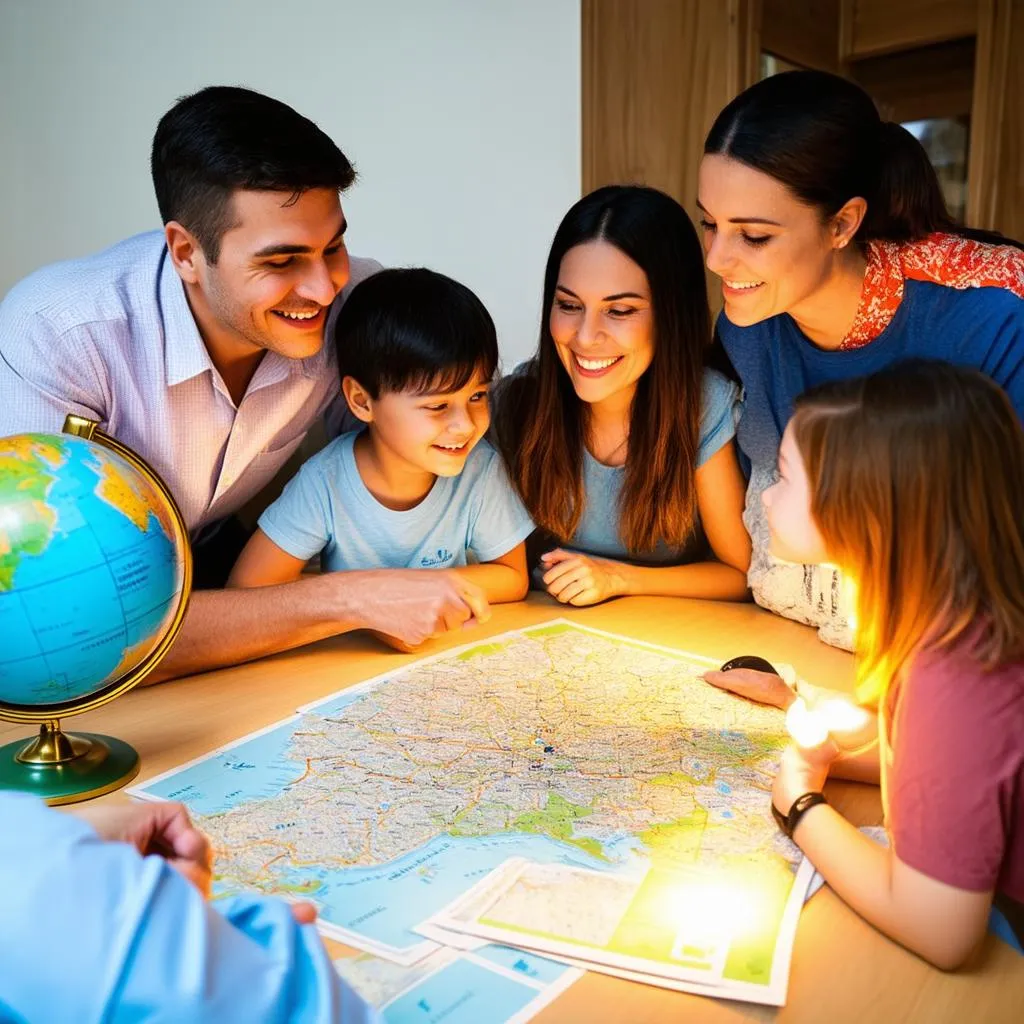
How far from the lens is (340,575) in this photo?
5.44 ft

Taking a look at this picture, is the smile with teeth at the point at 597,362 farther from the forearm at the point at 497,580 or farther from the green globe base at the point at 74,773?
the green globe base at the point at 74,773

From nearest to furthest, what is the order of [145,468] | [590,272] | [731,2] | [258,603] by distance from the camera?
[145,468]
[258,603]
[590,272]
[731,2]

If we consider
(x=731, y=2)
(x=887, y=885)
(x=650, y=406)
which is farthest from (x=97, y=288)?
(x=731, y=2)

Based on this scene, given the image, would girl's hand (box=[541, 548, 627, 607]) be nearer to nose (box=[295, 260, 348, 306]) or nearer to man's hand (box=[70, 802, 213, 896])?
nose (box=[295, 260, 348, 306])

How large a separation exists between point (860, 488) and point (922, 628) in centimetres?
14

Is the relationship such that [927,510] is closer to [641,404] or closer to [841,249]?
[841,249]

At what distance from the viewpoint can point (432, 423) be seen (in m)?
1.75

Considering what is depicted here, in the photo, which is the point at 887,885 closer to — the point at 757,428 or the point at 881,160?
the point at 757,428

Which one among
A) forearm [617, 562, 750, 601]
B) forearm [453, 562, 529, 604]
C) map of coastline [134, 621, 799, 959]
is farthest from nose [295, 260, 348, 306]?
forearm [617, 562, 750, 601]

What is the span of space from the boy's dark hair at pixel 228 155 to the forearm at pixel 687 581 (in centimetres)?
88

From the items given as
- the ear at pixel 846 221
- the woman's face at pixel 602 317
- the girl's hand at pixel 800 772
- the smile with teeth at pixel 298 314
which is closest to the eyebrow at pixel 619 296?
the woman's face at pixel 602 317

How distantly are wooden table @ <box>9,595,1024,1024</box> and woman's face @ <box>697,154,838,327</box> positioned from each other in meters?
0.55

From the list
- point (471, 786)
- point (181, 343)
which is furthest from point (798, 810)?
point (181, 343)

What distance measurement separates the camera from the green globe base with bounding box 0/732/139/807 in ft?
3.81
